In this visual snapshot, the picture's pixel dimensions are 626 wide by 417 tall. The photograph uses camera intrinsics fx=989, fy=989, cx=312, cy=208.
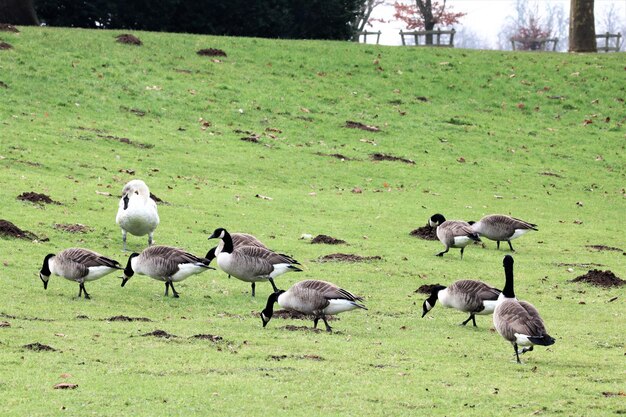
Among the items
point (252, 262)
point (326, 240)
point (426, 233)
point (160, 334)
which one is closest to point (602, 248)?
point (426, 233)

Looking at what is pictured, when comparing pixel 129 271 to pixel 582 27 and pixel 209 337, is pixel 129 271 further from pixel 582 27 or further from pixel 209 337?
pixel 582 27

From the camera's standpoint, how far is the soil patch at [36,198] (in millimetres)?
29500

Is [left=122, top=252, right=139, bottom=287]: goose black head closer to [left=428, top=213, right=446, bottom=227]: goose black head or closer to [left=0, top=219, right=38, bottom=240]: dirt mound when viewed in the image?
[left=0, top=219, right=38, bottom=240]: dirt mound

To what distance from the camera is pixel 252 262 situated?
808 inches

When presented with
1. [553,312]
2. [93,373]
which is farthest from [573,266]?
[93,373]

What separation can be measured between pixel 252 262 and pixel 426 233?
11257mm

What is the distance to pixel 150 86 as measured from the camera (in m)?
48.4

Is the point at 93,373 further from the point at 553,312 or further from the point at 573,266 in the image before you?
the point at 573,266

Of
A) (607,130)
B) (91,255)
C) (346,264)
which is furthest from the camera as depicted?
(607,130)

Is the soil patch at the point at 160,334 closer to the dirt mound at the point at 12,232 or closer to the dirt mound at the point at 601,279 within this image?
the dirt mound at the point at 12,232

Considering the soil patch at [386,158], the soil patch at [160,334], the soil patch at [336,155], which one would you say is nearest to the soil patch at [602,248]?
the soil patch at [386,158]

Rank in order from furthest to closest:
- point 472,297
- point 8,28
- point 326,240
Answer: point 8,28 < point 326,240 < point 472,297

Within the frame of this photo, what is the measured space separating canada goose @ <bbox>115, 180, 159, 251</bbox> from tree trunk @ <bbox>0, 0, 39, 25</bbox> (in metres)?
35.5

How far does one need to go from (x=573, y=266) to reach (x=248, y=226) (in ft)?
31.4
